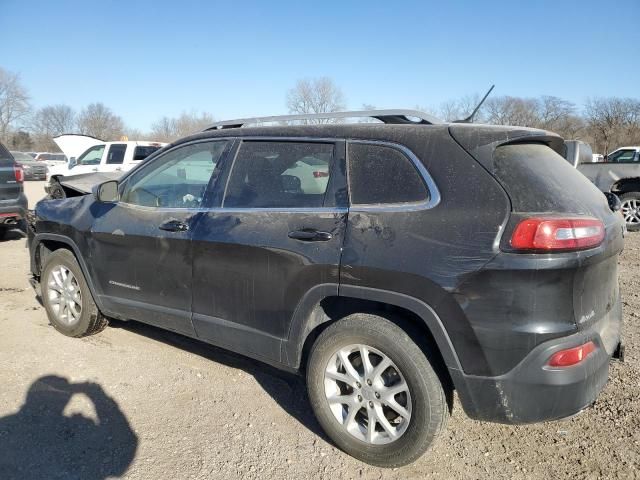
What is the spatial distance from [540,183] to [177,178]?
2.57 meters

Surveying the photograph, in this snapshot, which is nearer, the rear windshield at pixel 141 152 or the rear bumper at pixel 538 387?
the rear bumper at pixel 538 387

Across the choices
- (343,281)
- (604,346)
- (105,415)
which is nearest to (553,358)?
(604,346)

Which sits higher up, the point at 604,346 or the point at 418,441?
the point at 604,346

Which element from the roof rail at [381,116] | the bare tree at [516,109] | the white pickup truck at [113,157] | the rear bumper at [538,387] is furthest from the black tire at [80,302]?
the bare tree at [516,109]

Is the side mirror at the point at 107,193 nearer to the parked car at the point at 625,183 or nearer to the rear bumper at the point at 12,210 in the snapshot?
the rear bumper at the point at 12,210

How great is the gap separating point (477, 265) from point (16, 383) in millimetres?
3275

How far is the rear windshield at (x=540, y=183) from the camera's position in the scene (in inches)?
89.1

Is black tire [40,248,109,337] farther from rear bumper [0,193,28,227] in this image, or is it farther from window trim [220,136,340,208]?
rear bumper [0,193,28,227]

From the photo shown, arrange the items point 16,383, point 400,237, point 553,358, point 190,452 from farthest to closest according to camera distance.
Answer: point 16,383 < point 190,452 < point 400,237 < point 553,358

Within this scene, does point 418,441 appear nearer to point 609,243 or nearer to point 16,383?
point 609,243

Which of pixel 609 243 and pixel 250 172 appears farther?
pixel 250 172

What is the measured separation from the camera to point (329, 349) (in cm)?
270

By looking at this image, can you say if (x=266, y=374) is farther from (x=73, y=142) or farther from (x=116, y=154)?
(x=73, y=142)

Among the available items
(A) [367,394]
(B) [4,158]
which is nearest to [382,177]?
(A) [367,394]
